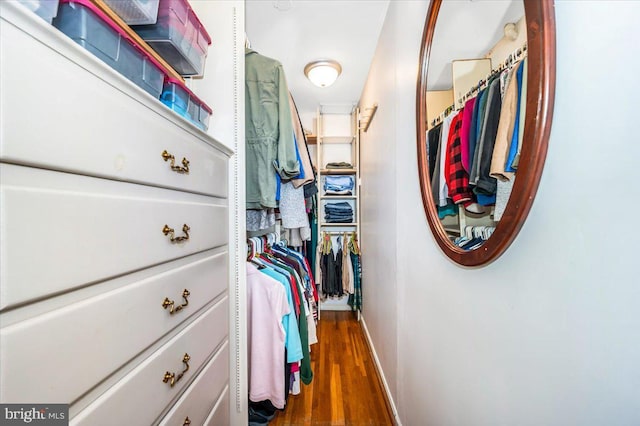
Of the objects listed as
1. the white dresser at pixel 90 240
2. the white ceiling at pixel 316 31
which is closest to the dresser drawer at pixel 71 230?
the white dresser at pixel 90 240

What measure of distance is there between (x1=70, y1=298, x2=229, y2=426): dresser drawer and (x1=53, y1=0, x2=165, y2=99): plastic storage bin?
2.32ft

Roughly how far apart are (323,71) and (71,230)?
2.20 m

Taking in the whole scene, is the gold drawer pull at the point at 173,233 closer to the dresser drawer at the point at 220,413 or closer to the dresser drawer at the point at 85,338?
the dresser drawer at the point at 85,338

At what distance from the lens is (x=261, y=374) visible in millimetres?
1241

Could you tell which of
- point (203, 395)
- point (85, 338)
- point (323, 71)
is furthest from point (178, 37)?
point (323, 71)

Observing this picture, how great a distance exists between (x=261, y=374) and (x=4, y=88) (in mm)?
1332

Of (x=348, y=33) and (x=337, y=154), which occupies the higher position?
(x=348, y=33)

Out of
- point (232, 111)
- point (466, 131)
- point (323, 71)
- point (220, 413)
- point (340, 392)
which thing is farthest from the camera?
point (323, 71)

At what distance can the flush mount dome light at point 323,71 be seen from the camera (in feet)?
7.01

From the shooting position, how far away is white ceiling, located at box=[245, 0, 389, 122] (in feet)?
5.19

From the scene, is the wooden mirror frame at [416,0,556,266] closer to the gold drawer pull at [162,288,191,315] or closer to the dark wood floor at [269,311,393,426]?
the gold drawer pull at [162,288,191,315]

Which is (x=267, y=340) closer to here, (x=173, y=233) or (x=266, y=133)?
(x=173, y=233)

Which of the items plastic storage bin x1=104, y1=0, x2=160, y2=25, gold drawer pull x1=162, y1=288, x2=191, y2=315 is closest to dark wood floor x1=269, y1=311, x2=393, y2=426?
gold drawer pull x1=162, y1=288, x2=191, y2=315

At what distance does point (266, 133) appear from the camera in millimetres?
1297
